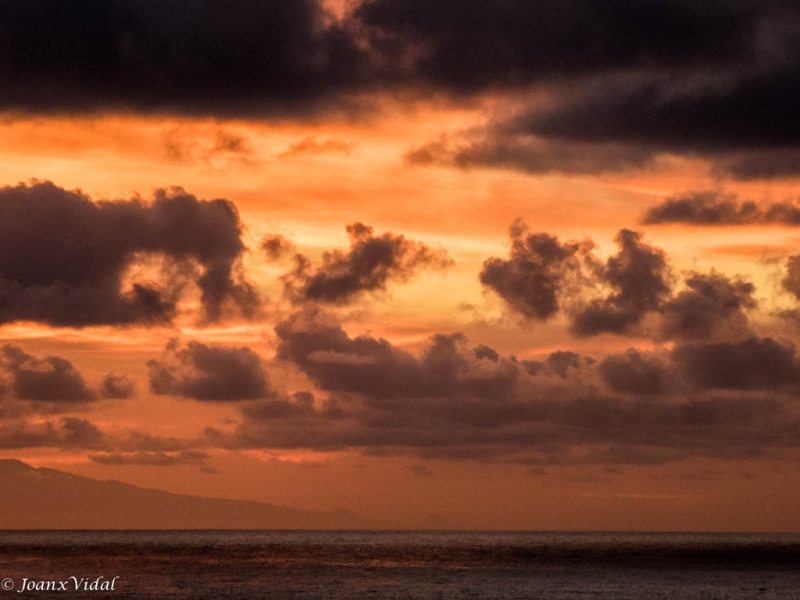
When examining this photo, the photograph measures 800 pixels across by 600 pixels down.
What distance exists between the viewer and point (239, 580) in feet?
474

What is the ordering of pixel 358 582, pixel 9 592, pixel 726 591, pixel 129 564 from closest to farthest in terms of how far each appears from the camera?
pixel 9 592 → pixel 726 591 → pixel 358 582 → pixel 129 564

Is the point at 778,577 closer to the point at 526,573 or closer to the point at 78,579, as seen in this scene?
the point at 526,573

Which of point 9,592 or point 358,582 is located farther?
point 358,582

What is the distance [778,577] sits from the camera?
161625 mm

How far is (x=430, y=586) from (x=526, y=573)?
35634 mm

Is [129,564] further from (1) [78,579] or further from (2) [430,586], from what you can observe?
(2) [430,586]

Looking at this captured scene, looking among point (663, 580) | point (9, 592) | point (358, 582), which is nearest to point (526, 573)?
point (663, 580)

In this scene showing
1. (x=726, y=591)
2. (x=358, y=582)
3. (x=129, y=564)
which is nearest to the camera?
(x=726, y=591)

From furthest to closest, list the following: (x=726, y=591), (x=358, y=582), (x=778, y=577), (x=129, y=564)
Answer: (x=129, y=564) → (x=778, y=577) → (x=358, y=582) → (x=726, y=591)

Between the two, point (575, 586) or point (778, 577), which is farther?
point (778, 577)

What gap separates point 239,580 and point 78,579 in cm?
2198

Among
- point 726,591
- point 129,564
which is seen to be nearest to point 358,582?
point 726,591

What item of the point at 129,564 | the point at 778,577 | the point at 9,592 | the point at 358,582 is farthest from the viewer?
the point at 129,564

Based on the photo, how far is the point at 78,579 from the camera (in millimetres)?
145125
